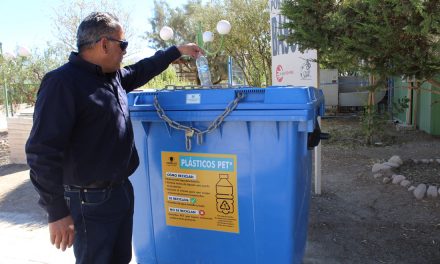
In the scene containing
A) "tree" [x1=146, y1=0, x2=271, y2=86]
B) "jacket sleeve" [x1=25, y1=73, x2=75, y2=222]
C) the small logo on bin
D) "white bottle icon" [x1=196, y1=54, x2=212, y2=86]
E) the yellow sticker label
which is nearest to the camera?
"jacket sleeve" [x1=25, y1=73, x2=75, y2=222]

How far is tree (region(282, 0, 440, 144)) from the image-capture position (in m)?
3.25

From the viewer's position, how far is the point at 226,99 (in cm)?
238

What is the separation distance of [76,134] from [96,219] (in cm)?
46

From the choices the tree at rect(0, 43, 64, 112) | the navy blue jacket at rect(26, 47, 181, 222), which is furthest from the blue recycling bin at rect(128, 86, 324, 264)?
the tree at rect(0, 43, 64, 112)

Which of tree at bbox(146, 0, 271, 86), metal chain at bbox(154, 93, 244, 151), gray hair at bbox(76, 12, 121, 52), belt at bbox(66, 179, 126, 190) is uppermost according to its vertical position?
tree at bbox(146, 0, 271, 86)

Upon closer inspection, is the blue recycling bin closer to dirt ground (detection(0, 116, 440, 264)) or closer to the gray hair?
the gray hair

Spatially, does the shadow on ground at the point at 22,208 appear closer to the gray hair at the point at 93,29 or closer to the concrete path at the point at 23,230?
the concrete path at the point at 23,230

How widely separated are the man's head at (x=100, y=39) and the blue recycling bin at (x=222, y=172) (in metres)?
0.47

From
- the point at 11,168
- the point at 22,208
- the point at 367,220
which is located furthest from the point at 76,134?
the point at 11,168

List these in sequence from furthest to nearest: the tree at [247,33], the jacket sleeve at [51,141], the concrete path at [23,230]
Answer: the tree at [247,33] → the concrete path at [23,230] → the jacket sleeve at [51,141]

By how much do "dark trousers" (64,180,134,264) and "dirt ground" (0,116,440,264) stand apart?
180cm

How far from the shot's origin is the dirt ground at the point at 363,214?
11.1 ft

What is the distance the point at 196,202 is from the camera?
252 cm

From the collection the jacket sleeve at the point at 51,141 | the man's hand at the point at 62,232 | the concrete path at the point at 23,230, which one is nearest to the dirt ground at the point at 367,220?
the man's hand at the point at 62,232
